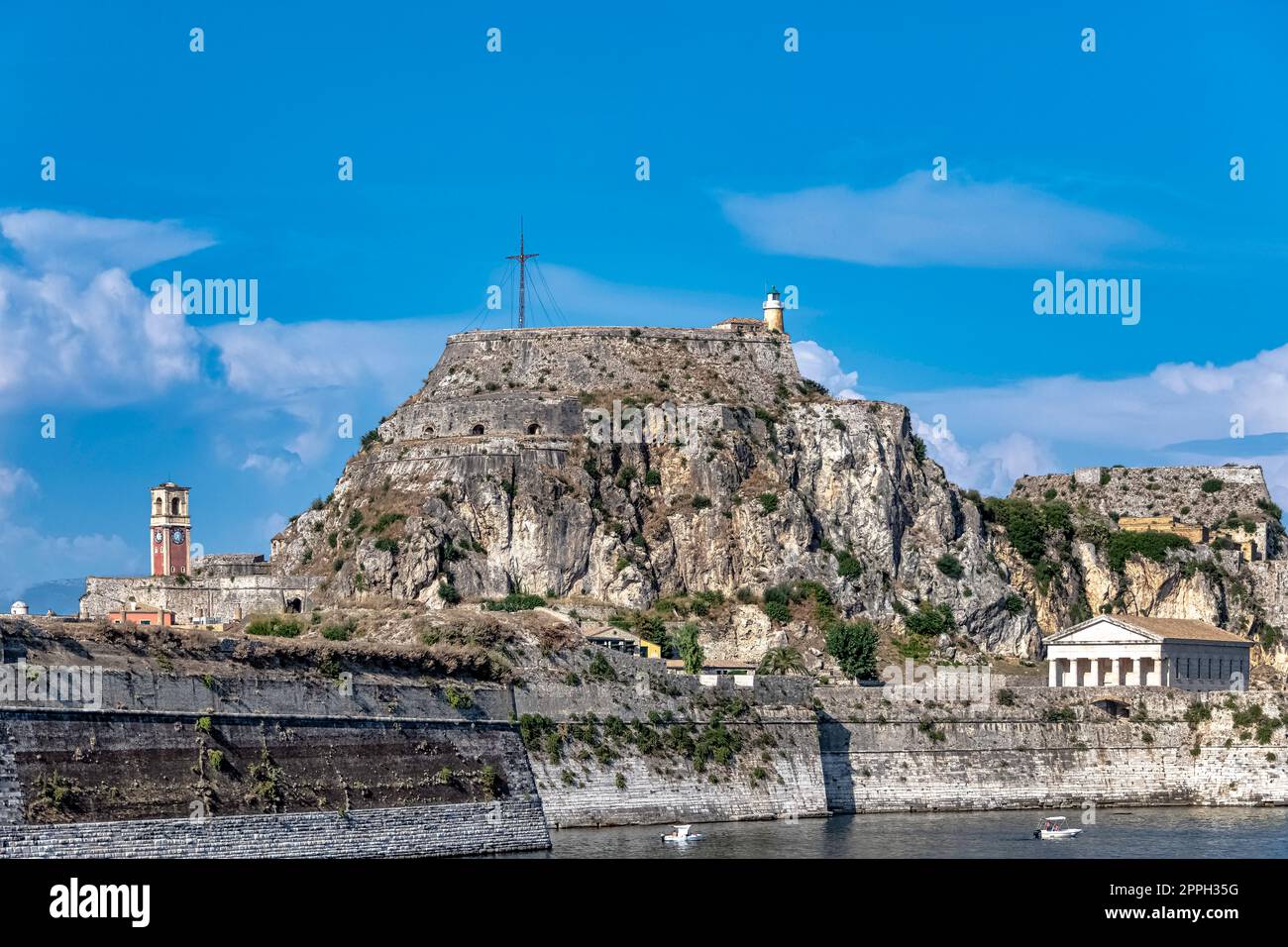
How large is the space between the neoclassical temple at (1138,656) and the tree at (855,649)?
761 cm

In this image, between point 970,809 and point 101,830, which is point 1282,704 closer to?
point 970,809

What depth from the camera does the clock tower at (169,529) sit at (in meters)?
145

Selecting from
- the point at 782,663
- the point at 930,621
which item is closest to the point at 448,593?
the point at 782,663

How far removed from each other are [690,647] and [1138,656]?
62.7 feet

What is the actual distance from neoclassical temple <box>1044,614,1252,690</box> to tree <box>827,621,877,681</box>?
25.0ft

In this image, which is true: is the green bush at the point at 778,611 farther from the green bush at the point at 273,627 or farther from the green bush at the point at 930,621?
the green bush at the point at 273,627

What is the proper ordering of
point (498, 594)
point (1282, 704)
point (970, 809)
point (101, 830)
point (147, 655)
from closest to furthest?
point (101, 830) → point (147, 655) → point (970, 809) → point (1282, 704) → point (498, 594)

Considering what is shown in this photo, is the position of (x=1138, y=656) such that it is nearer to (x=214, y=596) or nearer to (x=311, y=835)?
(x=214, y=596)

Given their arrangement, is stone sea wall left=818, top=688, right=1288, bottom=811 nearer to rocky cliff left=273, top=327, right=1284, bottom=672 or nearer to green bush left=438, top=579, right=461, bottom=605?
rocky cliff left=273, top=327, right=1284, bottom=672

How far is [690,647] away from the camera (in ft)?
343

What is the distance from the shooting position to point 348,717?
2717 inches

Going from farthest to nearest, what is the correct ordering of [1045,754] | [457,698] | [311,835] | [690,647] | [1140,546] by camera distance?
1. [1140,546]
2. [690,647]
3. [1045,754]
4. [457,698]
5. [311,835]
